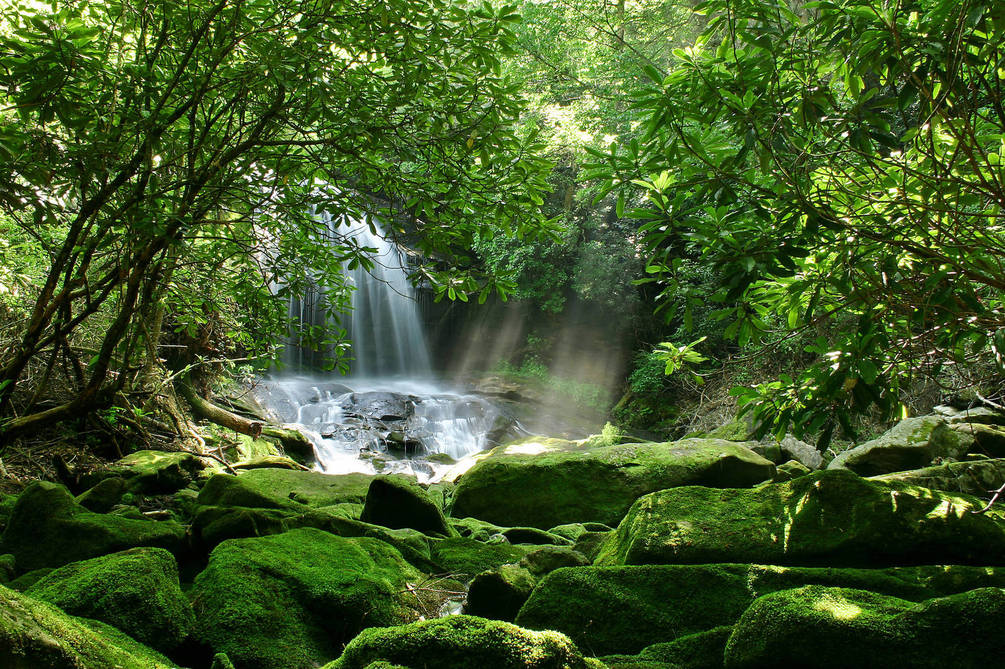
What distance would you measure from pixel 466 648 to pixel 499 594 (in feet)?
4.75

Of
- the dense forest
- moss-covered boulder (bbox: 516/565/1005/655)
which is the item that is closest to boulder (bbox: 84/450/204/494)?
the dense forest

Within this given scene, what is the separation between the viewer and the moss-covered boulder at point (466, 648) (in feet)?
5.53


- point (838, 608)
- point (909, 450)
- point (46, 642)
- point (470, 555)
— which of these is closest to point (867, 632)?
point (838, 608)

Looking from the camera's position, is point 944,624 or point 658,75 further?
point 658,75

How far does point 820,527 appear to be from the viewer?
3.02 meters

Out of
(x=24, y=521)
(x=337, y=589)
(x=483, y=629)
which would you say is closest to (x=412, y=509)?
(x=337, y=589)

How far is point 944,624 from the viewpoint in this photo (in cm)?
186

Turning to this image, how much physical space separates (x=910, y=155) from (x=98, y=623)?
13.7ft

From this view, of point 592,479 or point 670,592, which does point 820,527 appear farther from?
point 592,479

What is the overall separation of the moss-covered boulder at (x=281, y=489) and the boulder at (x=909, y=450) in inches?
203

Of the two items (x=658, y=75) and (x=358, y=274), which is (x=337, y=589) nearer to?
(x=658, y=75)

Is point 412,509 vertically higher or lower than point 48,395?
lower

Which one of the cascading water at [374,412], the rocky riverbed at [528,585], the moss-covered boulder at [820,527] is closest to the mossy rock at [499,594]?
the rocky riverbed at [528,585]

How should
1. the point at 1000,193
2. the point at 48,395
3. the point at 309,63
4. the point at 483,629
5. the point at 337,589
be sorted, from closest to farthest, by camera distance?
1. the point at 483,629
2. the point at 1000,193
3. the point at 309,63
4. the point at 337,589
5. the point at 48,395
